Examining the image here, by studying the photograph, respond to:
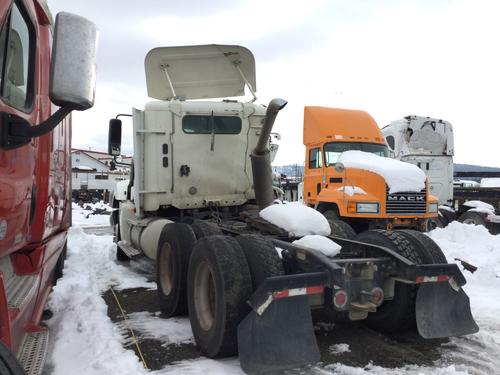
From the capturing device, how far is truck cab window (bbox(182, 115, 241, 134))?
24.1 ft

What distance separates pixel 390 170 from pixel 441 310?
15.8ft

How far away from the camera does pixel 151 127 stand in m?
7.18

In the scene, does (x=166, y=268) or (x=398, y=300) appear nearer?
(x=398, y=300)

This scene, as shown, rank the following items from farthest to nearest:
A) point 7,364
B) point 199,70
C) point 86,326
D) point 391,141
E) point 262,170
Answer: point 391,141 → point 199,70 → point 262,170 → point 86,326 → point 7,364

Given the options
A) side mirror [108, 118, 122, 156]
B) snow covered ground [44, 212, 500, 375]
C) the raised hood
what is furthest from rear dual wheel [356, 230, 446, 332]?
side mirror [108, 118, 122, 156]

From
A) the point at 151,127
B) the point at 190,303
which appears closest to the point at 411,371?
the point at 190,303

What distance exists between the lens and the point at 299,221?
16.0 feet

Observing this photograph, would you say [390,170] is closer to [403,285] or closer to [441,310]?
[403,285]

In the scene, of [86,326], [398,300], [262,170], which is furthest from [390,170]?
[86,326]

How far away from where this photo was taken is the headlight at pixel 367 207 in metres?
8.52

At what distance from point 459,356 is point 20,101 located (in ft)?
13.1

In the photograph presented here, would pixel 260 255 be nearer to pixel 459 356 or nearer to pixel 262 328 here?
pixel 262 328

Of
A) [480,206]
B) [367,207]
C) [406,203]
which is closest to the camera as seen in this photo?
[367,207]

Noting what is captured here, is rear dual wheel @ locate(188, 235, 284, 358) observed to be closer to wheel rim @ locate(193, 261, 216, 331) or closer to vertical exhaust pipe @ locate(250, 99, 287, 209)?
wheel rim @ locate(193, 261, 216, 331)
